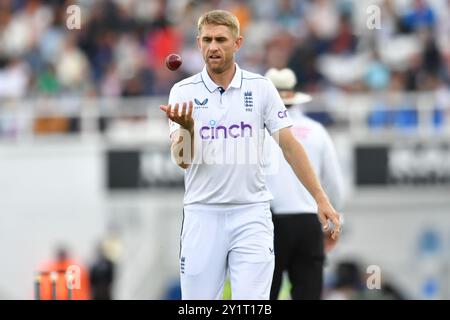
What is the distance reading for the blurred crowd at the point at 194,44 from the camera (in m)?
22.5

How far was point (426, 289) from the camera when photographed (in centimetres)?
2200

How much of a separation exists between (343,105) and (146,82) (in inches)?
130

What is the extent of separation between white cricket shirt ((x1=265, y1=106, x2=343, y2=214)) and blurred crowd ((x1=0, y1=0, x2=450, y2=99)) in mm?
10390

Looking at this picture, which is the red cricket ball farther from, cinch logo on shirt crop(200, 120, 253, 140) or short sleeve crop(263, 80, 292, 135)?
short sleeve crop(263, 80, 292, 135)

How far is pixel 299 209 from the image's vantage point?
1073 cm

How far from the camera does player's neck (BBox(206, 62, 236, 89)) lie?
8.70 m

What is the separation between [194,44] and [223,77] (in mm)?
14267

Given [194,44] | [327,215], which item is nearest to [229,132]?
[327,215]

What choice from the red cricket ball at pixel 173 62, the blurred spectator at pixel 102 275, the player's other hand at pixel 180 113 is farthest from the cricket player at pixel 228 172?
the blurred spectator at pixel 102 275

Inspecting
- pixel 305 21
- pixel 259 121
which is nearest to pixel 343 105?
pixel 305 21

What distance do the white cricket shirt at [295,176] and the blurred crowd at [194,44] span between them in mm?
10390

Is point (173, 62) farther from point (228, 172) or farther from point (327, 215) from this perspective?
point (327, 215)

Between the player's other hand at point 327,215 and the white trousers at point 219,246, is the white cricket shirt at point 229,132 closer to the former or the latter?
the white trousers at point 219,246

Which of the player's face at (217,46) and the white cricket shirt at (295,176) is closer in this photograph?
the player's face at (217,46)
